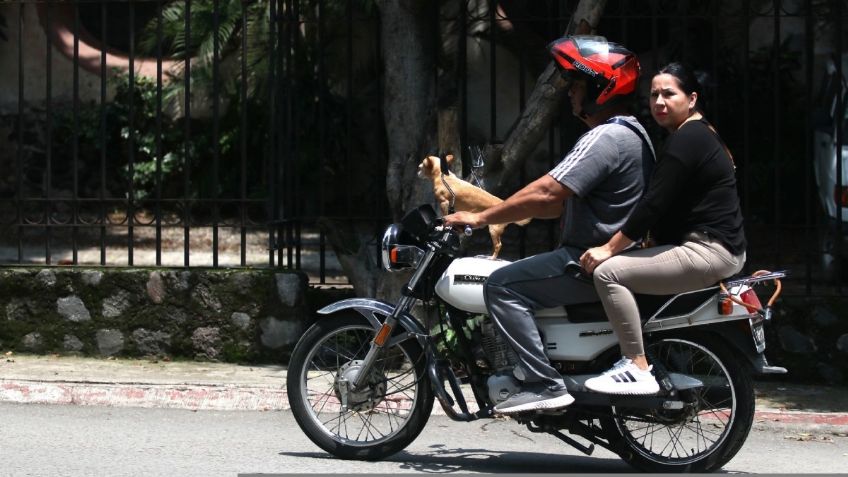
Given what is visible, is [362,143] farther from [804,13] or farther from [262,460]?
[262,460]

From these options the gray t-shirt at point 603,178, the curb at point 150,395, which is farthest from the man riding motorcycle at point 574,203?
the curb at point 150,395

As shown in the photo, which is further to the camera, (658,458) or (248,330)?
(248,330)

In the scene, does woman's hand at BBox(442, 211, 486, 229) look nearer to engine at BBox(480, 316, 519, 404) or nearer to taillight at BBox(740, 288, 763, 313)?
engine at BBox(480, 316, 519, 404)

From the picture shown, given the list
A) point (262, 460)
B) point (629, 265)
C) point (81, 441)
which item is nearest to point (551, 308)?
point (629, 265)

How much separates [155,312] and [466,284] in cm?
345

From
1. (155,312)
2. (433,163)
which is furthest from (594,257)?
(155,312)

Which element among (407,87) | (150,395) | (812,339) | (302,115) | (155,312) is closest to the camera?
(150,395)

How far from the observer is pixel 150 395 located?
7.57m

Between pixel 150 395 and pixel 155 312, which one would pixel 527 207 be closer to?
pixel 150 395

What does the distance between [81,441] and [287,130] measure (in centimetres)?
284

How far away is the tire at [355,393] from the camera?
19.2ft

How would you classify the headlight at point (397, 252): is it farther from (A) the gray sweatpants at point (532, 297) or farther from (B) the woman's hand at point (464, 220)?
(A) the gray sweatpants at point (532, 297)

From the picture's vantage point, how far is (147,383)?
305 inches

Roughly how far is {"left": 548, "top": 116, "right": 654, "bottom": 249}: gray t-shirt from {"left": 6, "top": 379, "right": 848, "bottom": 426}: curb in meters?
2.15
